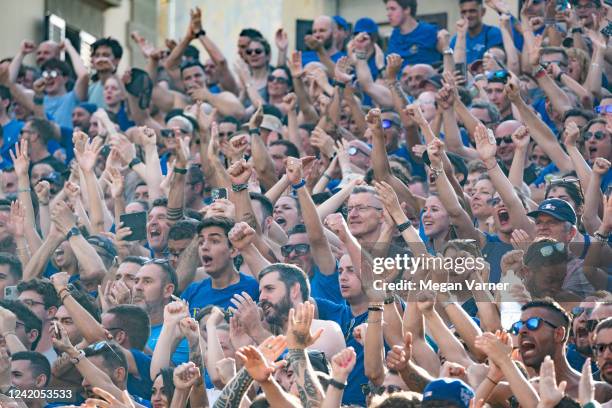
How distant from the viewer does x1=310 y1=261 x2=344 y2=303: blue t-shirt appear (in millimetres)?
11883

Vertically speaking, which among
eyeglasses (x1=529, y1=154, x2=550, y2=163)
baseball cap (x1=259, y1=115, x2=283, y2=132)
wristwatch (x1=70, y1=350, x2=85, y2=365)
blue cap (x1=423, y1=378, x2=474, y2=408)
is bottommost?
wristwatch (x1=70, y1=350, x2=85, y2=365)

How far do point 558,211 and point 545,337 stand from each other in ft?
6.19

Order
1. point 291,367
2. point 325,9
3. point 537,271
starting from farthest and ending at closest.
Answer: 1. point 325,9
2. point 537,271
3. point 291,367

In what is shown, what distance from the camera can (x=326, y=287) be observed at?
1199 centimetres

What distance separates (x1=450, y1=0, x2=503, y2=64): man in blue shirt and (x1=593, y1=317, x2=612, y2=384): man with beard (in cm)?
742

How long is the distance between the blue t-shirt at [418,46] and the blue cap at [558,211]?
5879 mm

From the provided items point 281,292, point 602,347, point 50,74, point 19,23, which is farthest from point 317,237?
point 19,23

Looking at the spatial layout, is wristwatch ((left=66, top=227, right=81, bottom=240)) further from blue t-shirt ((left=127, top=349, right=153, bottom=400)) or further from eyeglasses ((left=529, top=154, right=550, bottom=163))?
eyeglasses ((left=529, top=154, right=550, bottom=163))

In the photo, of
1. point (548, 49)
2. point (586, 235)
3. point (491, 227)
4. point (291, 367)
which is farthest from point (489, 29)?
point (291, 367)

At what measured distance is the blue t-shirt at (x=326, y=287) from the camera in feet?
39.0

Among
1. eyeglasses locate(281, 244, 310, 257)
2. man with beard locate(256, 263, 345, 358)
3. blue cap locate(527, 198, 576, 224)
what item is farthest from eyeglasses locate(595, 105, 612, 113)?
man with beard locate(256, 263, 345, 358)

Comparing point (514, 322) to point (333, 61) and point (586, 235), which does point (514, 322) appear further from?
point (333, 61)

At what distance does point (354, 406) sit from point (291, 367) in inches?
20.9

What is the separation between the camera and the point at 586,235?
11406mm
